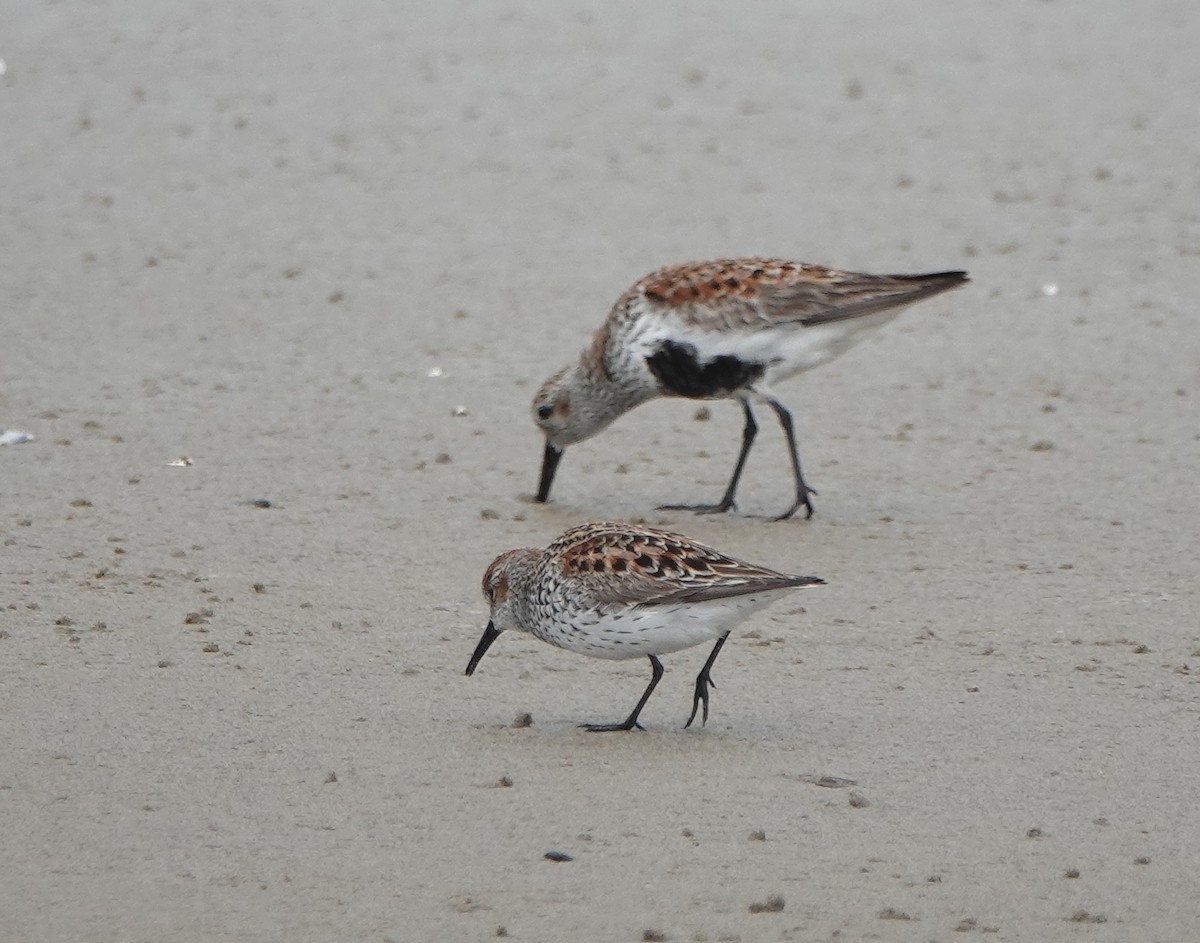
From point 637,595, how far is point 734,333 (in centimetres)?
293

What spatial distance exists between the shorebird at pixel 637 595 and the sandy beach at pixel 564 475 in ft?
0.84

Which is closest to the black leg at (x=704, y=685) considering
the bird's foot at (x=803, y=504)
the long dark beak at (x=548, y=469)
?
the bird's foot at (x=803, y=504)

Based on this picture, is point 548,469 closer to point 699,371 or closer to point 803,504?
point 699,371

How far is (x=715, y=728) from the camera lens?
5820mm

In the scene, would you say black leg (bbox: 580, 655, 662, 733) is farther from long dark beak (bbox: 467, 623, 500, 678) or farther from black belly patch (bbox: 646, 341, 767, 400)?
black belly patch (bbox: 646, 341, 767, 400)

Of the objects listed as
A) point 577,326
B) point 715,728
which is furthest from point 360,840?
point 577,326

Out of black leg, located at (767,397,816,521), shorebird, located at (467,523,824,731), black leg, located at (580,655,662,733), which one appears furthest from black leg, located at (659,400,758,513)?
black leg, located at (580,655,662,733)

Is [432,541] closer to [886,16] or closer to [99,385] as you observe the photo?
[99,385]

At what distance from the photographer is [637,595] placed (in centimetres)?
560

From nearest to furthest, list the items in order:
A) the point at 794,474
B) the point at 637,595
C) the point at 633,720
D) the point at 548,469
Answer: the point at 637,595
the point at 633,720
the point at 794,474
the point at 548,469

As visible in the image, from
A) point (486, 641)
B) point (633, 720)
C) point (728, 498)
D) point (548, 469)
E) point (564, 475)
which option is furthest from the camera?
point (564, 475)

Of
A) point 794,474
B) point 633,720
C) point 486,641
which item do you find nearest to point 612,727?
point 633,720

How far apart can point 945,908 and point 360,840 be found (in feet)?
4.53

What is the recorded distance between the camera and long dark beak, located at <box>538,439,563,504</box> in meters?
8.47
